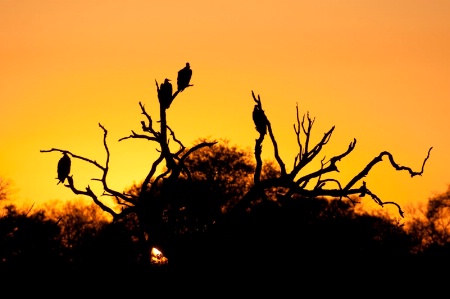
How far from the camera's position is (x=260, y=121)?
11031mm

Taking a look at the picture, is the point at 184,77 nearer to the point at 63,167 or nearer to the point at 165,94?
the point at 165,94

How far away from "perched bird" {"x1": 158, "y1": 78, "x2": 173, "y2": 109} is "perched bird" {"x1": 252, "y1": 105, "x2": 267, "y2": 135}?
1.62m

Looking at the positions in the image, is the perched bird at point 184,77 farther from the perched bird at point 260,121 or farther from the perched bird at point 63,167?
the perched bird at point 63,167

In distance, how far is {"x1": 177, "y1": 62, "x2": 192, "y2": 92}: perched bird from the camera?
11835mm

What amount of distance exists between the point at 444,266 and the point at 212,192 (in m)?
18.5

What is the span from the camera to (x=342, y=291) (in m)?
22.9

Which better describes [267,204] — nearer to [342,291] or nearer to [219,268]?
[219,268]

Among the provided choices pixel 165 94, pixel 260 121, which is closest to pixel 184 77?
pixel 165 94

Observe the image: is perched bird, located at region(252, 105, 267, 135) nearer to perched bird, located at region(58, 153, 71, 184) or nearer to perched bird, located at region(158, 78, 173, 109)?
perched bird, located at region(158, 78, 173, 109)

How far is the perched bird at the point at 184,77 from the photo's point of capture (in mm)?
11835

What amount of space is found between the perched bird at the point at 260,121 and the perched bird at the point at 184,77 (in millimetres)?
1559

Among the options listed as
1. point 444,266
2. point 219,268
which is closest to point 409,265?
point 444,266

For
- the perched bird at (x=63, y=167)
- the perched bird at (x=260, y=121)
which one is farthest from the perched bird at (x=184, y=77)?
the perched bird at (x=63, y=167)

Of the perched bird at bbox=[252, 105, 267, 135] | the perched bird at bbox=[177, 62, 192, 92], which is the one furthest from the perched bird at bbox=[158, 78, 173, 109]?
the perched bird at bbox=[252, 105, 267, 135]
